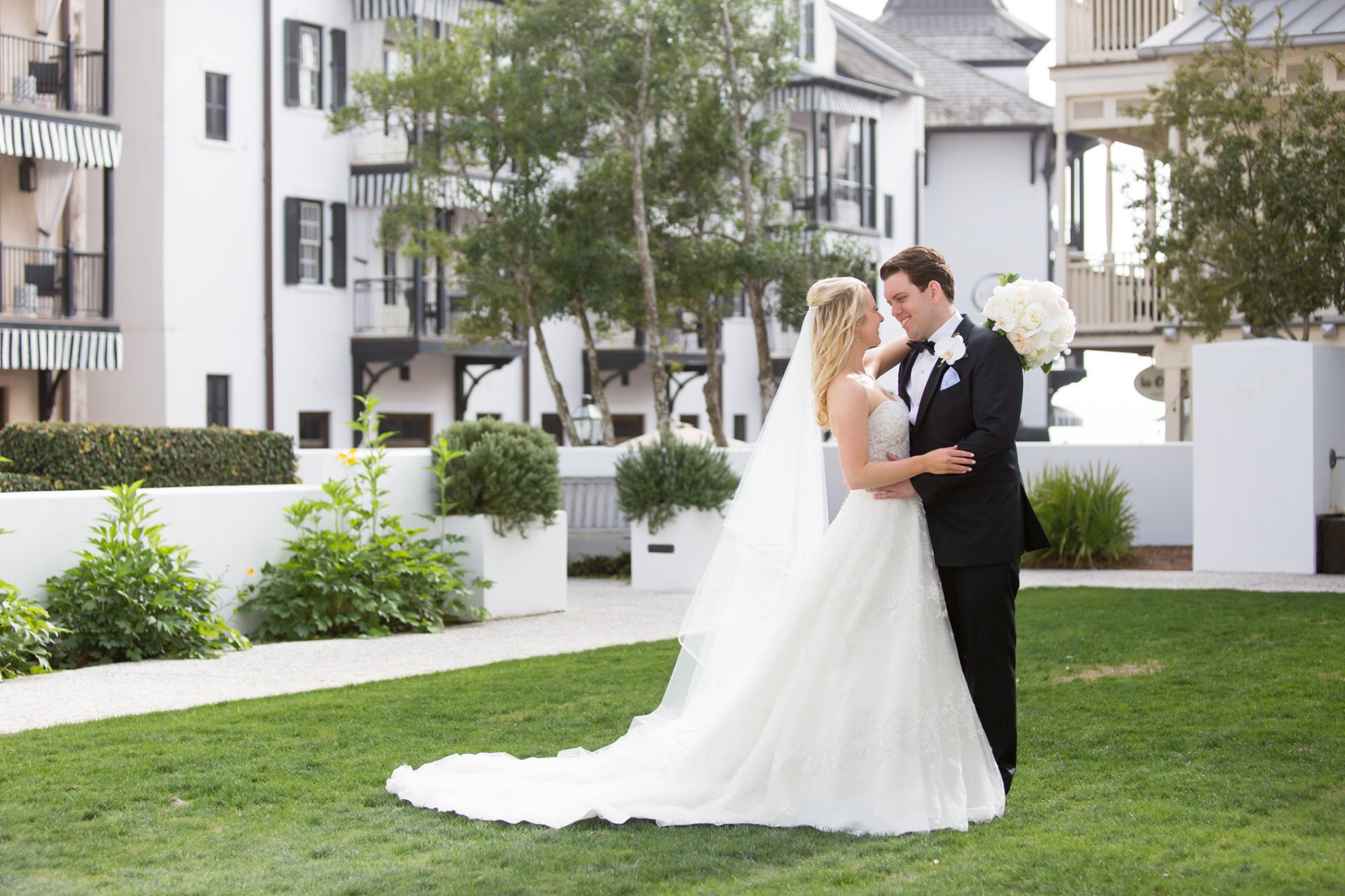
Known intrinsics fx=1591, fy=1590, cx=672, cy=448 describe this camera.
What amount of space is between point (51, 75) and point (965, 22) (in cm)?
3175

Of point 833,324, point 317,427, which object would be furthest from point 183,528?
point 317,427

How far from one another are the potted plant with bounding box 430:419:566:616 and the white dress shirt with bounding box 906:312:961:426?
296 inches

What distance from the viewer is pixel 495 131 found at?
24062 millimetres

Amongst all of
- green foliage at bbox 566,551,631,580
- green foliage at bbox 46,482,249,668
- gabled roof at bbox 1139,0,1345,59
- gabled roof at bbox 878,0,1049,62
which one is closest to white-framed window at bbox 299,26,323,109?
green foliage at bbox 566,551,631,580

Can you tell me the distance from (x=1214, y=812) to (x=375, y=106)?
70.5ft

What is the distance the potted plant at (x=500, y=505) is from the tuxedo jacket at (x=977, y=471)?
305 inches

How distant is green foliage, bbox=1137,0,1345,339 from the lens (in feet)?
53.1

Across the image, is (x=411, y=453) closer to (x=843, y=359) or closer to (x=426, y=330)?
(x=843, y=359)

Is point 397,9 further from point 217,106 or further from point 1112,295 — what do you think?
point 1112,295

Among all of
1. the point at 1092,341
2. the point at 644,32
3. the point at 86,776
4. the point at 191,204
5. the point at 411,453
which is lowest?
the point at 86,776

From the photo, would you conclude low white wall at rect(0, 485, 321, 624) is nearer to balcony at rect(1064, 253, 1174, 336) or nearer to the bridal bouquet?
the bridal bouquet

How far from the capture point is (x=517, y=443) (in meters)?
13.7

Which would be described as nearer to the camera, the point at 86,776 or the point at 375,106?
the point at 86,776

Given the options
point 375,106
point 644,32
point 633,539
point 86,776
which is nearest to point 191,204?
point 375,106
